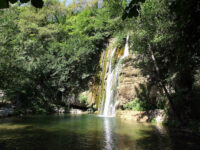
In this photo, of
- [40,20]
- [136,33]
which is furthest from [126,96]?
[40,20]

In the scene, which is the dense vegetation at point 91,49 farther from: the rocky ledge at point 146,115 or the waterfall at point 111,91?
the waterfall at point 111,91

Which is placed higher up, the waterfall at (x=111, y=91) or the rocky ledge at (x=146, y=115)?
the waterfall at (x=111, y=91)

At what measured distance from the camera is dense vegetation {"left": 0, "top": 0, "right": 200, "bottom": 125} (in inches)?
302

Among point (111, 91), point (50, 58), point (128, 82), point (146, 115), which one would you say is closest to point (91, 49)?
point (50, 58)

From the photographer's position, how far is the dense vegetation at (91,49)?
7.66 metres

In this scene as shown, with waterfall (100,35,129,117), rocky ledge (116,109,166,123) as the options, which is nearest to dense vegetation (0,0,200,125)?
rocky ledge (116,109,166,123)

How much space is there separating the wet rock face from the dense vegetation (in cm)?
103

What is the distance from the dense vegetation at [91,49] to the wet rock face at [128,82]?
1.03 metres

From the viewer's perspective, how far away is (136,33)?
13.6 metres

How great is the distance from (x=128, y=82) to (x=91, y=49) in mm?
10555

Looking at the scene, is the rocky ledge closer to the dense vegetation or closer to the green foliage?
the dense vegetation

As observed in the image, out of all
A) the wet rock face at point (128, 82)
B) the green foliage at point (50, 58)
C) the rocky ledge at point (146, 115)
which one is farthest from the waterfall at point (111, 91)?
the green foliage at point (50, 58)

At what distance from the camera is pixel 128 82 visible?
1905 cm

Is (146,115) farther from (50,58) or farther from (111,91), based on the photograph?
(50,58)
